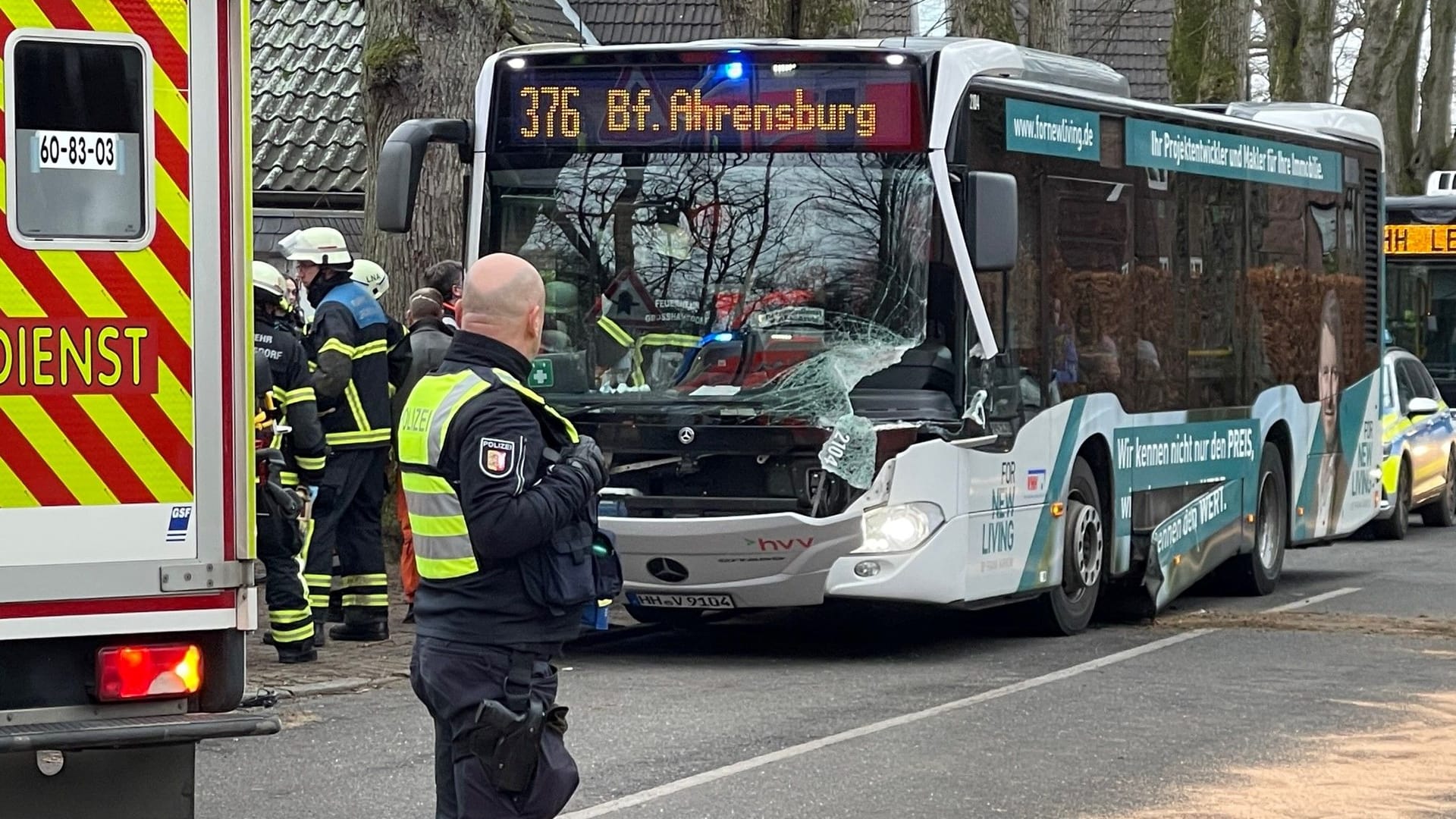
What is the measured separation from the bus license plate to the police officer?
218 inches

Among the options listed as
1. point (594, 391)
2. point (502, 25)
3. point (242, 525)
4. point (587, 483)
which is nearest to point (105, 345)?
point (242, 525)

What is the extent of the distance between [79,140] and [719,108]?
19.1 feet

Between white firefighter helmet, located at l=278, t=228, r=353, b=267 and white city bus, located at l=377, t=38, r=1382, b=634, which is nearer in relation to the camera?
white city bus, located at l=377, t=38, r=1382, b=634

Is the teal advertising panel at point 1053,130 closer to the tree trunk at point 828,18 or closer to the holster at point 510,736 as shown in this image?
the tree trunk at point 828,18

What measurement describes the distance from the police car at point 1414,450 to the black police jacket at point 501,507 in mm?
13809

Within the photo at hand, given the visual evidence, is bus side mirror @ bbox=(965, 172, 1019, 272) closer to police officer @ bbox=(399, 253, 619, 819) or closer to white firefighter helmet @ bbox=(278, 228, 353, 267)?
white firefighter helmet @ bbox=(278, 228, 353, 267)

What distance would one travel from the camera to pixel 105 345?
591 centimetres

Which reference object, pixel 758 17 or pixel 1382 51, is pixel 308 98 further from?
pixel 1382 51

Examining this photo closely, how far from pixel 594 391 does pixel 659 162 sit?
112cm

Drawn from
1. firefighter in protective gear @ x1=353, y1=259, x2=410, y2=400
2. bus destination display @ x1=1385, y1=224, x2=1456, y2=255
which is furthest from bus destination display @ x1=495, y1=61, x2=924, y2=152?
bus destination display @ x1=1385, y1=224, x2=1456, y2=255

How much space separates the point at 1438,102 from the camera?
136 feet

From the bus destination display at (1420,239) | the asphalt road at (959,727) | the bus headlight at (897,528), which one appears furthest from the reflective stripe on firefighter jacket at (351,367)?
the bus destination display at (1420,239)

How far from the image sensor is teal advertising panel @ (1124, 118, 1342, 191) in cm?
1321

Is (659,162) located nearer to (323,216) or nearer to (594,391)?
(594,391)
